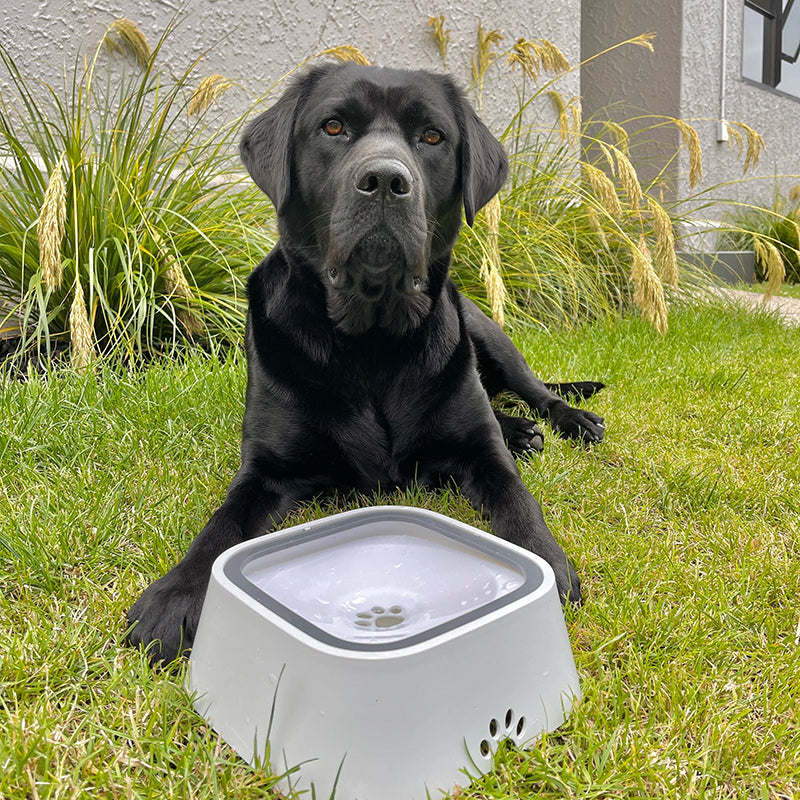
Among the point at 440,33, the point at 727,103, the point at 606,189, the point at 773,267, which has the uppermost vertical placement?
the point at 440,33

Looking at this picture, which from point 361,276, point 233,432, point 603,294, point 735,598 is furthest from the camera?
point 603,294

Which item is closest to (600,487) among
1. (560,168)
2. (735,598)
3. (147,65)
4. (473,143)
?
(735,598)

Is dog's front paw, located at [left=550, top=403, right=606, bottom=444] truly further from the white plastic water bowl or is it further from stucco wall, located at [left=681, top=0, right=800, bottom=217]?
stucco wall, located at [left=681, top=0, right=800, bottom=217]

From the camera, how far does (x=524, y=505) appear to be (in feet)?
5.17

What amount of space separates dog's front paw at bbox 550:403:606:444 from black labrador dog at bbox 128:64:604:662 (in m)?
0.53

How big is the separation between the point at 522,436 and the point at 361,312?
72cm

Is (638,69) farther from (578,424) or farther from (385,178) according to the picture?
(385,178)

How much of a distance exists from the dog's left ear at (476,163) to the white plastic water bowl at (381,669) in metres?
1.01

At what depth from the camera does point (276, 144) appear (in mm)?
1852

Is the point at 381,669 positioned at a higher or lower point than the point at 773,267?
higher

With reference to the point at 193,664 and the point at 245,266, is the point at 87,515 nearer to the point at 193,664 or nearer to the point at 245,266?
the point at 193,664

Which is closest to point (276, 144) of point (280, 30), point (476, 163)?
point (476, 163)

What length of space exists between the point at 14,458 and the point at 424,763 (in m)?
1.55

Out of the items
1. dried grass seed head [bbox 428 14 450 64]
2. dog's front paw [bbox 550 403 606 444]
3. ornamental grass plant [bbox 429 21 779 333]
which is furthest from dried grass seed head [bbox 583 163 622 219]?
dried grass seed head [bbox 428 14 450 64]
